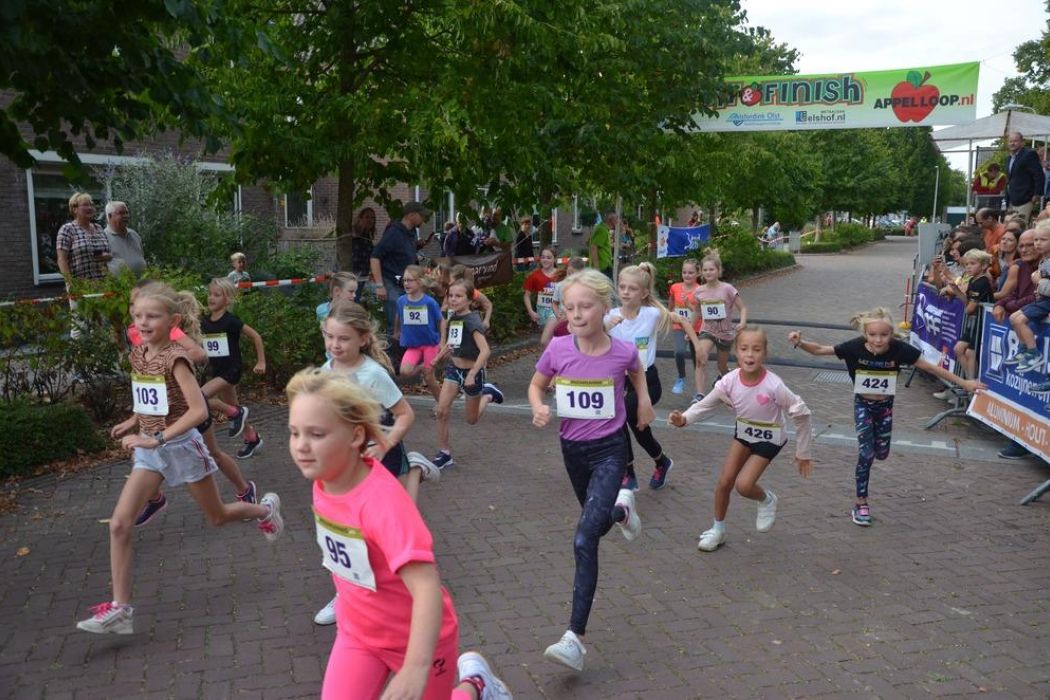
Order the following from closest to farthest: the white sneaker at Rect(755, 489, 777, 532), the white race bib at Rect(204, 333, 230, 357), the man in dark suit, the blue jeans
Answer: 1. the blue jeans
2. the white sneaker at Rect(755, 489, 777, 532)
3. the white race bib at Rect(204, 333, 230, 357)
4. the man in dark suit

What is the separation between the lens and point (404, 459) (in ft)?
16.4

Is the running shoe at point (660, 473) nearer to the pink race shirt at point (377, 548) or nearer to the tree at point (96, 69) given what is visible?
the tree at point (96, 69)

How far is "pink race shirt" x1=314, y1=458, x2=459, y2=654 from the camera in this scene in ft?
8.56

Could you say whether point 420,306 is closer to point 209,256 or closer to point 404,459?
point 404,459

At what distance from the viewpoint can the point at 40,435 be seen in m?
7.52

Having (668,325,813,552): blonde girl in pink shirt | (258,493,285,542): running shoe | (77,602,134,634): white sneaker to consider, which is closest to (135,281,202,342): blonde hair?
(258,493,285,542): running shoe

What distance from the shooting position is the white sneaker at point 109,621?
435 centimetres

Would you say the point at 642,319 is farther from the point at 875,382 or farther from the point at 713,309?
the point at 713,309

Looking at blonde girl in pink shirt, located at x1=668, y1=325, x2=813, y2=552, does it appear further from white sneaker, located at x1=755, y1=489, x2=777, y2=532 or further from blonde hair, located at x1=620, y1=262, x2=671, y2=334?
blonde hair, located at x1=620, y1=262, x2=671, y2=334

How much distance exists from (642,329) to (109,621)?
165 inches

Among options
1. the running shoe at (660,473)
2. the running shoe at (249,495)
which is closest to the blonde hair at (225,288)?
the running shoe at (249,495)

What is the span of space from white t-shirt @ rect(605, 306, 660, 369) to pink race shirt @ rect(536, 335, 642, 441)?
2.27 meters

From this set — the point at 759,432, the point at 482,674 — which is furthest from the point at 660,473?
the point at 482,674

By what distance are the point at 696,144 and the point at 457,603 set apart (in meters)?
16.7
